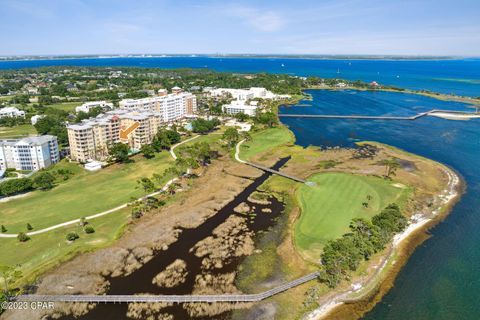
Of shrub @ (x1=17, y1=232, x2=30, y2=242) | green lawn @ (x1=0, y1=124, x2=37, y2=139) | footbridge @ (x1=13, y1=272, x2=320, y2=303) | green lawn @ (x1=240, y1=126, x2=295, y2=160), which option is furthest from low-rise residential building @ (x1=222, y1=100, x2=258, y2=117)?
footbridge @ (x1=13, y1=272, x2=320, y2=303)

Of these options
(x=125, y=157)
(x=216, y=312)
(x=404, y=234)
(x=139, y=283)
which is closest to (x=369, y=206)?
(x=404, y=234)

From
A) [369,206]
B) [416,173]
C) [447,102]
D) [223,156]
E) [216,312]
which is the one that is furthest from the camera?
[447,102]

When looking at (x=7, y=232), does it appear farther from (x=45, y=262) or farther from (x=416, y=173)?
(x=416, y=173)

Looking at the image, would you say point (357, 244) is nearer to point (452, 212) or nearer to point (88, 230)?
point (452, 212)

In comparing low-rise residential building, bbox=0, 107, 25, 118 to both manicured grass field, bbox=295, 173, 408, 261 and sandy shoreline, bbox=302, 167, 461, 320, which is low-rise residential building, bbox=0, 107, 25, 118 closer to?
manicured grass field, bbox=295, 173, 408, 261

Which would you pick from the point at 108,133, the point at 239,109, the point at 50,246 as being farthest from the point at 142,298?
the point at 239,109

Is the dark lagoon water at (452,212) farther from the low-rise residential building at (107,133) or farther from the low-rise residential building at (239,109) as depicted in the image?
the low-rise residential building at (107,133)
